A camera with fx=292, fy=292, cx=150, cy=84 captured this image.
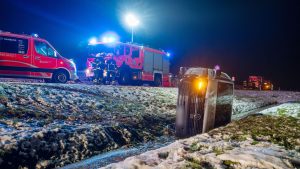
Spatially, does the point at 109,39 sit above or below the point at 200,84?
above

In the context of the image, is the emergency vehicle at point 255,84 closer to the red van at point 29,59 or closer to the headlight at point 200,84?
the red van at point 29,59

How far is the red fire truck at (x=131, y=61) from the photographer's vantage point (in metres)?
17.3

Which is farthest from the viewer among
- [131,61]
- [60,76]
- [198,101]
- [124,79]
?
[131,61]

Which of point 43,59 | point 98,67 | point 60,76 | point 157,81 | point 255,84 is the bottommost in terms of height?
point 255,84

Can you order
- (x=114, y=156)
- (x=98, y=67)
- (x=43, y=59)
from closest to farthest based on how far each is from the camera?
1. (x=114, y=156)
2. (x=43, y=59)
3. (x=98, y=67)

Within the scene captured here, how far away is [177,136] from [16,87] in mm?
5049

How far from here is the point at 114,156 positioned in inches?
216

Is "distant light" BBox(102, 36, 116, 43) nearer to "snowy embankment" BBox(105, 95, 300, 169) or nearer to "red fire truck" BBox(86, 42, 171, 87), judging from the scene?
"red fire truck" BBox(86, 42, 171, 87)

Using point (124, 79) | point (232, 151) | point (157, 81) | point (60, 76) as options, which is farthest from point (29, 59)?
point (232, 151)

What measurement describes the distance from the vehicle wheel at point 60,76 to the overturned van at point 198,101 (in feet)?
28.4

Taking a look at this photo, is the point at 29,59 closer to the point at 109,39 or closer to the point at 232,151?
the point at 109,39

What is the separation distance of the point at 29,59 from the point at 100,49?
541 centimetres

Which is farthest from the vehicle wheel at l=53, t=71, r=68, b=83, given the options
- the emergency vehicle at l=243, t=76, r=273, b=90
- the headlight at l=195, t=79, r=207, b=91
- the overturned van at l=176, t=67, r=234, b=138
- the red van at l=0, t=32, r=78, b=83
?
the emergency vehicle at l=243, t=76, r=273, b=90

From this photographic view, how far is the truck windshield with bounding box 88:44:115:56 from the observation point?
682 inches
